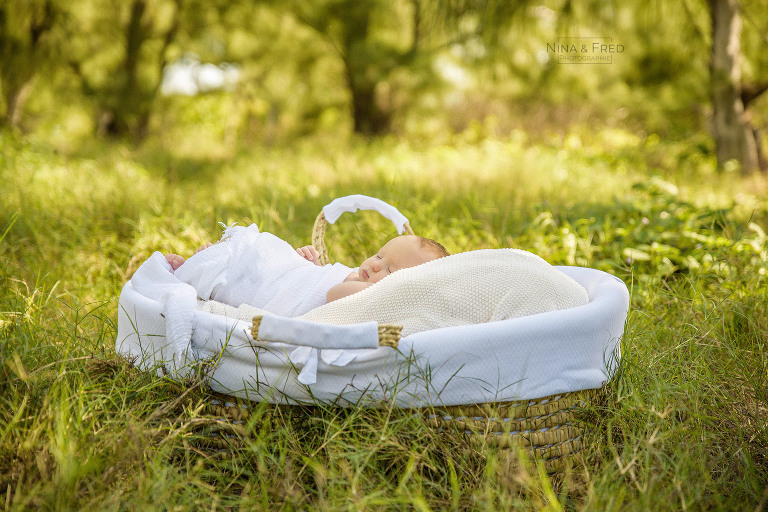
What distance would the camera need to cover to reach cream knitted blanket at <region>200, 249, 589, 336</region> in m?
1.47

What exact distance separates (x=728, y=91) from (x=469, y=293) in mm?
4511

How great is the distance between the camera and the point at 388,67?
693 centimetres

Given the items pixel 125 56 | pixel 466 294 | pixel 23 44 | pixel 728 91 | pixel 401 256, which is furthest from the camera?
pixel 125 56

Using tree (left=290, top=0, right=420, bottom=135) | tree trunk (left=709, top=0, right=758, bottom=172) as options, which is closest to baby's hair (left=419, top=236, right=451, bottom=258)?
tree trunk (left=709, top=0, right=758, bottom=172)

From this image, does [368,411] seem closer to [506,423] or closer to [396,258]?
[506,423]

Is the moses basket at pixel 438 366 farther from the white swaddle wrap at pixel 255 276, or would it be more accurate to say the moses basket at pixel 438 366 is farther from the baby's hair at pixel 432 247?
the baby's hair at pixel 432 247

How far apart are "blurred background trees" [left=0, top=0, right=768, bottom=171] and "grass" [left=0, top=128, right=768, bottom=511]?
149cm

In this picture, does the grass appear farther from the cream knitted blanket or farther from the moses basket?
the cream knitted blanket

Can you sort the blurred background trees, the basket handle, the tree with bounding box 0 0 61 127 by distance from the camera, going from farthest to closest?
the tree with bounding box 0 0 61 127, the blurred background trees, the basket handle

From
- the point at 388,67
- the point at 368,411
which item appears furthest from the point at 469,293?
the point at 388,67

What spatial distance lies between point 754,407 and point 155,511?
4.87 feet

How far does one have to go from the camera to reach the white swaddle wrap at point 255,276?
1820 mm

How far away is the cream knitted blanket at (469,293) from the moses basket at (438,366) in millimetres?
124

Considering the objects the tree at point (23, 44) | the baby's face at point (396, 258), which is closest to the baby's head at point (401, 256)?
the baby's face at point (396, 258)
